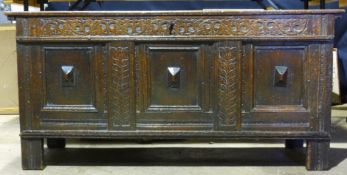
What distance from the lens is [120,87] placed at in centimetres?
210

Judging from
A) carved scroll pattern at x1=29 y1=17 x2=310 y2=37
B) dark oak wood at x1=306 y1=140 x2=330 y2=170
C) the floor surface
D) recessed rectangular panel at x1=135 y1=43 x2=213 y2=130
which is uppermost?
carved scroll pattern at x1=29 y1=17 x2=310 y2=37

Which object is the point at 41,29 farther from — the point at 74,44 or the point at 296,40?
the point at 296,40

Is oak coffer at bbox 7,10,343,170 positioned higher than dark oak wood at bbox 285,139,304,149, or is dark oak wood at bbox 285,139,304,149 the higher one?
oak coffer at bbox 7,10,343,170

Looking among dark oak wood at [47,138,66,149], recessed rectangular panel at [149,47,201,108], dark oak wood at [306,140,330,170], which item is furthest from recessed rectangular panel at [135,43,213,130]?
dark oak wood at [47,138,66,149]

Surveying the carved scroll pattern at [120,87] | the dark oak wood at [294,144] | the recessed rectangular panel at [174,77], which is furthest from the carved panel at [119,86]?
the dark oak wood at [294,144]

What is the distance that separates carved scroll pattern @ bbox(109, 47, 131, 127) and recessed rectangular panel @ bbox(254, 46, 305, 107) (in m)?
0.56

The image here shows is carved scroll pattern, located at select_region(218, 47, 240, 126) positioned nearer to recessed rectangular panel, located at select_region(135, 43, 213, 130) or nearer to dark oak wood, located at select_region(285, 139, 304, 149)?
recessed rectangular panel, located at select_region(135, 43, 213, 130)

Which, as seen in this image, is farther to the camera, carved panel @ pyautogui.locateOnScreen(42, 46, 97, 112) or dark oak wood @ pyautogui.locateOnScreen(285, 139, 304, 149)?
dark oak wood @ pyautogui.locateOnScreen(285, 139, 304, 149)

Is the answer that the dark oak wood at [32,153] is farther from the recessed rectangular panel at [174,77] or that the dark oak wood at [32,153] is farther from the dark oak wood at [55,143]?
the recessed rectangular panel at [174,77]

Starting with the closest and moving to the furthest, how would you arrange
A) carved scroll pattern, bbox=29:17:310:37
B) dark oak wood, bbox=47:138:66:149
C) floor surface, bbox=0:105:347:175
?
carved scroll pattern, bbox=29:17:310:37, floor surface, bbox=0:105:347:175, dark oak wood, bbox=47:138:66:149

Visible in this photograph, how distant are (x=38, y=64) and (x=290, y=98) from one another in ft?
3.65

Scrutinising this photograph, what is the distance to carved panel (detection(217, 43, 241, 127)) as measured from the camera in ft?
6.79

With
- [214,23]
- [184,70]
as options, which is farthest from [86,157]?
[214,23]

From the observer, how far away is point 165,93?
2104 mm
